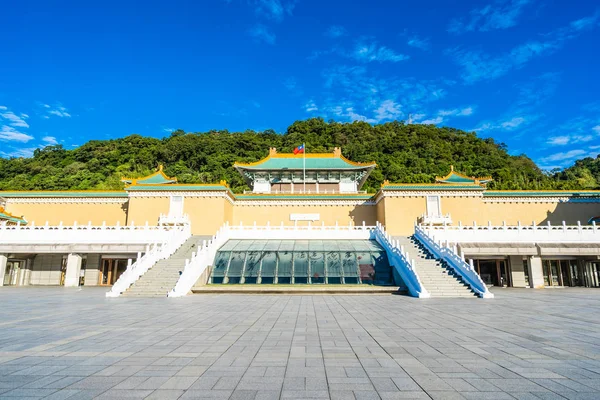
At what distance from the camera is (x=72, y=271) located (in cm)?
2247

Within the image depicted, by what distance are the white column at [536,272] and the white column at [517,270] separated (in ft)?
3.24

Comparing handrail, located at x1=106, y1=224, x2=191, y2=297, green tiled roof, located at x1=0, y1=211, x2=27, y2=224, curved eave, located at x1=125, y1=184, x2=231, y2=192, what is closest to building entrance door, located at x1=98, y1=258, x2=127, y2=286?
handrail, located at x1=106, y1=224, x2=191, y2=297

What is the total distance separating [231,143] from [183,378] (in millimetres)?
80402

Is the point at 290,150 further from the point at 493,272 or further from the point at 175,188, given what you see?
the point at 493,272

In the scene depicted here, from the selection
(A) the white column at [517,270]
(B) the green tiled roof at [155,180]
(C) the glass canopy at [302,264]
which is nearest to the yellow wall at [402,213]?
(C) the glass canopy at [302,264]

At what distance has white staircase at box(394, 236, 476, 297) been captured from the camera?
52.6ft

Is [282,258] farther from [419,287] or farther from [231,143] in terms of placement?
[231,143]

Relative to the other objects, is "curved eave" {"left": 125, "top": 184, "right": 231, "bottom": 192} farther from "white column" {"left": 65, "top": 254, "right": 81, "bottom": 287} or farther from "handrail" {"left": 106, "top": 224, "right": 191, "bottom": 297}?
"white column" {"left": 65, "top": 254, "right": 81, "bottom": 287}

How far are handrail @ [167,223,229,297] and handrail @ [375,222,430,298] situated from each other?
11130 millimetres

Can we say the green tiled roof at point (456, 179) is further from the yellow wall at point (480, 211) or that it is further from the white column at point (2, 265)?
the white column at point (2, 265)

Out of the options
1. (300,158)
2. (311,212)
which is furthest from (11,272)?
(300,158)

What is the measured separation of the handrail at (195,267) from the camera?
1620 centimetres

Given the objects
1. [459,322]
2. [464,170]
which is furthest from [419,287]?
[464,170]

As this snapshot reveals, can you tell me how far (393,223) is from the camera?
1141 inches
